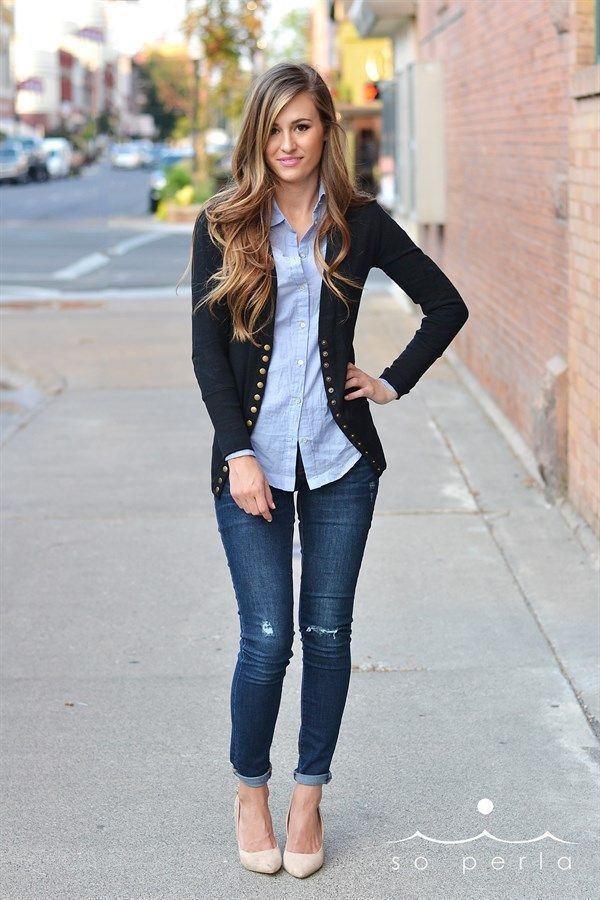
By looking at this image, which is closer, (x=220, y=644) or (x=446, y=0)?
(x=220, y=644)

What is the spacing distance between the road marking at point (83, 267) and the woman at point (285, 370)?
670 inches

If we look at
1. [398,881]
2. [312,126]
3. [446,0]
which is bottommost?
[398,881]

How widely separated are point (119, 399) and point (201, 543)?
4.06 meters

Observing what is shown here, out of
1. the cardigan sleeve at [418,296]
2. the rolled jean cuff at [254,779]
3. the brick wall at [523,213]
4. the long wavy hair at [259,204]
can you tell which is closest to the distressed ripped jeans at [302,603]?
the rolled jean cuff at [254,779]

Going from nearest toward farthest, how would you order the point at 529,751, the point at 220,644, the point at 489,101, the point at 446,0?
1. the point at 529,751
2. the point at 220,644
3. the point at 489,101
4. the point at 446,0

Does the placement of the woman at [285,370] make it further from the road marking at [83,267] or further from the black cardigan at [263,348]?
the road marking at [83,267]

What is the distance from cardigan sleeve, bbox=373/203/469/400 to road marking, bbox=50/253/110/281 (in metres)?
17.0

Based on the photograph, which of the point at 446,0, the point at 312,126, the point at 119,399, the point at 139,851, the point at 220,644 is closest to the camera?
the point at 312,126

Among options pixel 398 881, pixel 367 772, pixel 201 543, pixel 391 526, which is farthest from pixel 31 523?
pixel 398 881

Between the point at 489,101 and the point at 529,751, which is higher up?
the point at 489,101

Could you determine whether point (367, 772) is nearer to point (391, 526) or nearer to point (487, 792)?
point (487, 792)

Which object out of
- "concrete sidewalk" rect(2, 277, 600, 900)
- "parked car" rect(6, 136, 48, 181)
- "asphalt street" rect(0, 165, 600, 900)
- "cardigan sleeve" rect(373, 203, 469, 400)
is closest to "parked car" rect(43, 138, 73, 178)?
"parked car" rect(6, 136, 48, 181)

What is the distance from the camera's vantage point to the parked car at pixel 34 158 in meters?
62.1

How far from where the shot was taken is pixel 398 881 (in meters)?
3.46
